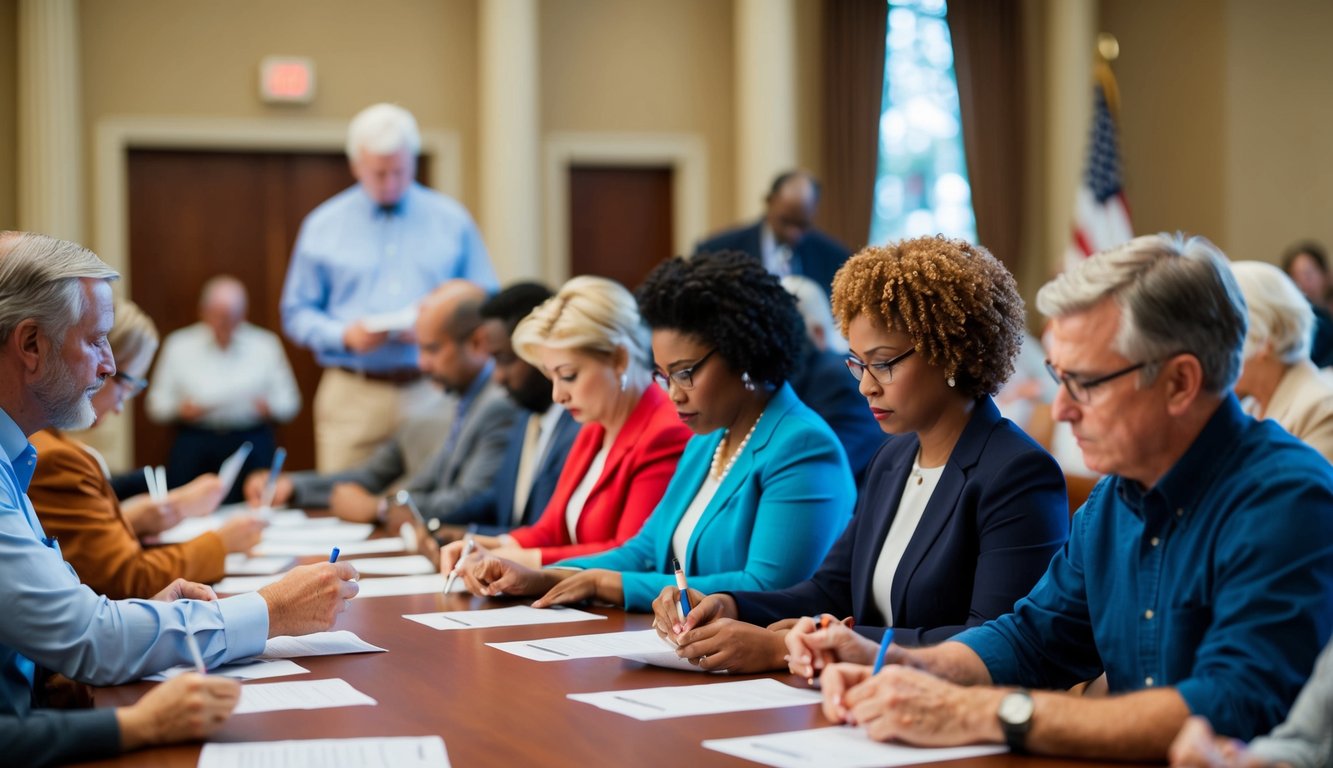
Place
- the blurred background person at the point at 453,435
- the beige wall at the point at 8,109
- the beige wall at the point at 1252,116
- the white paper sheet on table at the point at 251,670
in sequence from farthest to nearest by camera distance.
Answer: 1. the beige wall at the point at 1252,116
2. the beige wall at the point at 8,109
3. the blurred background person at the point at 453,435
4. the white paper sheet on table at the point at 251,670

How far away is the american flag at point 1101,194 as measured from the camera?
30.9 ft

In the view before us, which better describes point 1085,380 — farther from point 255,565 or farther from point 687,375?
point 255,565

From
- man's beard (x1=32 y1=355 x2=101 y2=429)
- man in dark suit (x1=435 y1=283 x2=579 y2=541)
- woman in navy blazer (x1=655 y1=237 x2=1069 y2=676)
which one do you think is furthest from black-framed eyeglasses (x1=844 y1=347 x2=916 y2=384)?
man in dark suit (x1=435 y1=283 x2=579 y2=541)

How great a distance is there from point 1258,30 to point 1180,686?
939 centimetres

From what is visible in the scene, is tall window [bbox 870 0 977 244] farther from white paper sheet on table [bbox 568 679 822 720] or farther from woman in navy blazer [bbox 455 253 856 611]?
white paper sheet on table [bbox 568 679 822 720]

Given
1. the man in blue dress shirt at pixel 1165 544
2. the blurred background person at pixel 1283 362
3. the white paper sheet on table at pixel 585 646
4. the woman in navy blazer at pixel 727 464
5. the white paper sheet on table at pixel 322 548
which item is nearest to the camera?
the man in blue dress shirt at pixel 1165 544

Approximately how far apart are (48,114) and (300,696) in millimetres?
7362

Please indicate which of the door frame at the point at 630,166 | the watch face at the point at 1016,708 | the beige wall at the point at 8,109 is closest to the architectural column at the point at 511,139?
the door frame at the point at 630,166

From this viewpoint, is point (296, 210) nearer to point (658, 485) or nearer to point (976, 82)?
point (976, 82)

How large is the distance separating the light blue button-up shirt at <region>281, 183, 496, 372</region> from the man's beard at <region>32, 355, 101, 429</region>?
12.8 ft

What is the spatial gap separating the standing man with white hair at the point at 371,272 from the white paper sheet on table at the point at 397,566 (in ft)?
6.89

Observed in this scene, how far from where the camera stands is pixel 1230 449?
5.83 feet

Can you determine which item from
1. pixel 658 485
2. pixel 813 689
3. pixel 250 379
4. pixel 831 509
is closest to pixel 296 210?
pixel 250 379

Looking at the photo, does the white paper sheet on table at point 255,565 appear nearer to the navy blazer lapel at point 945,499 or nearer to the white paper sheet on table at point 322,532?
the white paper sheet on table at point 322,532
